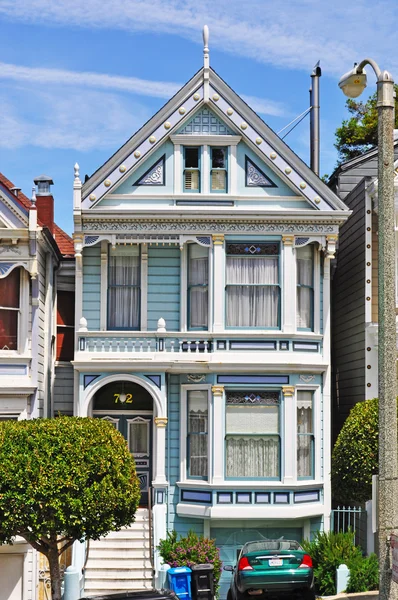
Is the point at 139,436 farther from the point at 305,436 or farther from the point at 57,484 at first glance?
the point at 57,484

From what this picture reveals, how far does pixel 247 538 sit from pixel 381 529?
12.1 metres

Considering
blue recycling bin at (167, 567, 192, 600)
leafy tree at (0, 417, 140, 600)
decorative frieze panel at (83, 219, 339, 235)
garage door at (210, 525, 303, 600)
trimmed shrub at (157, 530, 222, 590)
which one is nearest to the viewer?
leafy tree at (0, 417, 140, 600)

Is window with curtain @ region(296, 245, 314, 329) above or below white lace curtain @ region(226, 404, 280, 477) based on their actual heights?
above

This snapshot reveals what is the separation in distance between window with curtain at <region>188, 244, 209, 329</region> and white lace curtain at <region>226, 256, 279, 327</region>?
58 centimetres

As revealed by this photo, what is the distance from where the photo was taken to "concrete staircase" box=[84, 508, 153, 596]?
23.1 meters

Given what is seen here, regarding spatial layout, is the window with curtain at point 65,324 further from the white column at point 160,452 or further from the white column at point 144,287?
the white column at point 160,452

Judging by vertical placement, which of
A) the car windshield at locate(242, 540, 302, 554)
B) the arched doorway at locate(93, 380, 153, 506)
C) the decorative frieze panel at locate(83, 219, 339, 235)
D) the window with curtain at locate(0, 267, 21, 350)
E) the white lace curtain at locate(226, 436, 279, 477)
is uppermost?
the decorative frieze panel at locate(83, 219, 339, 235)

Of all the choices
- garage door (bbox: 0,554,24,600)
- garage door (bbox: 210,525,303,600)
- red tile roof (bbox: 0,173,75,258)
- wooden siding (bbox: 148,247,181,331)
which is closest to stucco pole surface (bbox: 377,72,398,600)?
garage door (bbox: 210,525,303,600)

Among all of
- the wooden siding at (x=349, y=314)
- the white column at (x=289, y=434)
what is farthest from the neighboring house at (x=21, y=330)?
the wooden siding at (x=349, y=314)

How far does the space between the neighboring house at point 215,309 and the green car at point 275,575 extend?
4.23 meters

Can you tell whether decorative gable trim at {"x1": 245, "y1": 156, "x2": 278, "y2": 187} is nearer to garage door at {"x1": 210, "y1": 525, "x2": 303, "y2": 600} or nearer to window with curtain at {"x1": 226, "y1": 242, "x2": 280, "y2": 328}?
window with curtain at {"x1": 226, "y1": 242, "x2": 280, "y2": 328}

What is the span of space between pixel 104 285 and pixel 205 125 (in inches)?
187

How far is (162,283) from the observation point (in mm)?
25406

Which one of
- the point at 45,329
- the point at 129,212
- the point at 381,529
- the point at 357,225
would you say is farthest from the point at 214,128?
the point at 381,529
